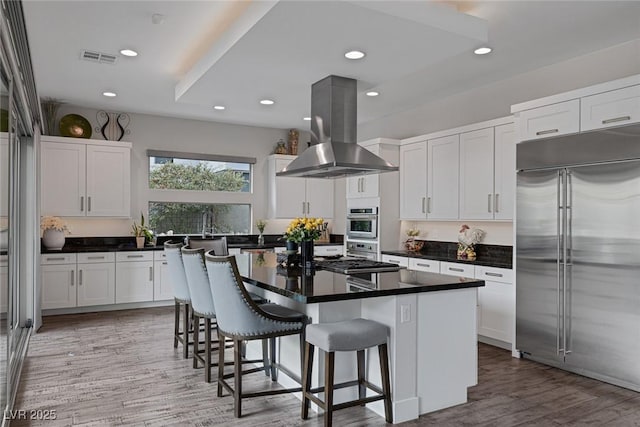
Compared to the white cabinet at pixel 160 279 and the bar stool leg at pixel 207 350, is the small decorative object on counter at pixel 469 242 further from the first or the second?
the white cabinet at pixel 160 279

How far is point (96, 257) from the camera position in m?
6.12

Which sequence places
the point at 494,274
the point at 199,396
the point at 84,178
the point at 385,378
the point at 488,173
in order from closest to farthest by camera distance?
the point at 385,378, the point at 199,396, the point at 494,274, the point at 488,173, the point at 84,178

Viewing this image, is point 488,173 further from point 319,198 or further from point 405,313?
point 319,198

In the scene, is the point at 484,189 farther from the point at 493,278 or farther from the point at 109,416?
the point at 109,416

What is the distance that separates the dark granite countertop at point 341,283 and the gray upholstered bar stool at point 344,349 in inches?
9.5

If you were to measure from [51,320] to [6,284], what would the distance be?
11.3ft

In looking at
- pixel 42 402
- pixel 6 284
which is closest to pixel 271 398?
pixel 42 402

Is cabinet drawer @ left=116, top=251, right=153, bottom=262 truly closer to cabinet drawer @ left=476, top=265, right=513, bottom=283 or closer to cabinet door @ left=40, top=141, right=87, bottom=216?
cabinet door @ left=40, top=141, right=87, bottom=216

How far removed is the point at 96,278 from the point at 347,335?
4.57 m

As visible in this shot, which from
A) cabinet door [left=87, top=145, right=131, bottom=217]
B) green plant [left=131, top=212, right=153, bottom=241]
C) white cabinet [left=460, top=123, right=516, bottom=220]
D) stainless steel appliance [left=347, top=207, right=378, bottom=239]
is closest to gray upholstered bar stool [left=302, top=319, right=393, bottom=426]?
white cabinet [left=460, top=123, right=516, bottom=220]

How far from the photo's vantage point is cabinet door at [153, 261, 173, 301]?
6.50m

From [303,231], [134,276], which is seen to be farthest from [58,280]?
[303,231]

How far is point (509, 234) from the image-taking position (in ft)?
16.7

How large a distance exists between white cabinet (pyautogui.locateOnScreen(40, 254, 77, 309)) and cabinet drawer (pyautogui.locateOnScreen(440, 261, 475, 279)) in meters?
4.59
